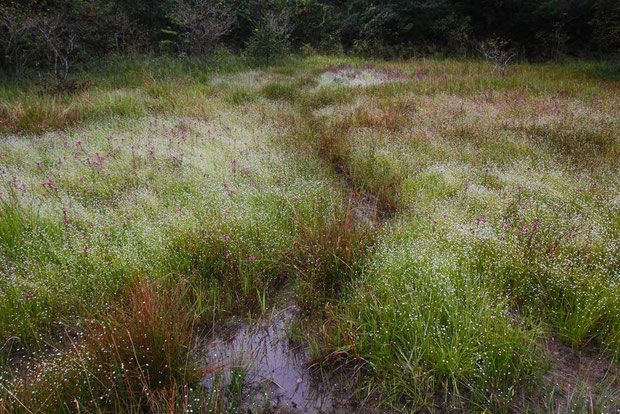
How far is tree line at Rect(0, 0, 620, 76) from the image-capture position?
44.5ft

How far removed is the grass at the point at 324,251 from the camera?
1.82 meters

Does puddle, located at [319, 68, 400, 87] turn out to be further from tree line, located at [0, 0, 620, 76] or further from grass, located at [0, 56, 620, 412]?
grass, located at [0, 56, 620, 412]

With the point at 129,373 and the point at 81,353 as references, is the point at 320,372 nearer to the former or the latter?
the point at 129,373

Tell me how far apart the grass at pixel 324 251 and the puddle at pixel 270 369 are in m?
0.11

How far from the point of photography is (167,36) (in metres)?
19.4

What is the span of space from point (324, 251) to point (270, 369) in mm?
1016

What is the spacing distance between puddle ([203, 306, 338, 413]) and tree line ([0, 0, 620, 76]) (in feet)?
43.6

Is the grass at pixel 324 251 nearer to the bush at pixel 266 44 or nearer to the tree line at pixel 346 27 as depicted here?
the bush at pixel 266 44

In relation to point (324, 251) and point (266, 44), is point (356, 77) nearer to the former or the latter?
point (266, 44)

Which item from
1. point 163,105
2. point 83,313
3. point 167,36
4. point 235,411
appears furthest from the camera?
point 167,36

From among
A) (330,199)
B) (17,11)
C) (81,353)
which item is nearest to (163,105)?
(330,199)

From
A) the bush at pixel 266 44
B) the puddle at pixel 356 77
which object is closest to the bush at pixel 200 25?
the bush at pixel 266 44

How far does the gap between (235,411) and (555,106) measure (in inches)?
311

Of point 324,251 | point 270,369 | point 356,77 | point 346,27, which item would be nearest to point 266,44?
point 356,77
